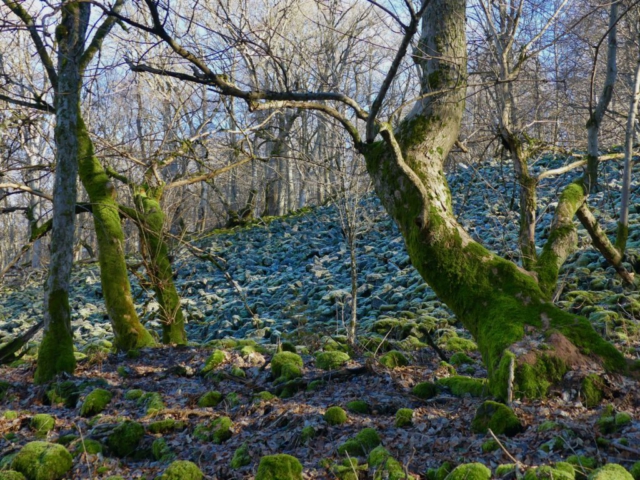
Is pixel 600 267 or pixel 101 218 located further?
pixel 600 267

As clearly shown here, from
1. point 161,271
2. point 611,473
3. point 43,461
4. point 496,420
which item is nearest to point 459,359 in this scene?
point 496,420

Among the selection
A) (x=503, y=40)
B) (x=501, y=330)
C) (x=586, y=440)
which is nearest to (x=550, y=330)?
(x=501, y=330)

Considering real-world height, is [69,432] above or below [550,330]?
below

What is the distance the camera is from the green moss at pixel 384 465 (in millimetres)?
2887

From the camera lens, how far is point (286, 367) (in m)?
5.04

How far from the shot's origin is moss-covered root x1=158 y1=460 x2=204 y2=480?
10.2 ft

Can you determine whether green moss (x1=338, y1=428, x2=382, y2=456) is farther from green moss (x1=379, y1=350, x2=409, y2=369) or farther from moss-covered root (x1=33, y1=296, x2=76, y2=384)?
moss-covered root (x1=33, y1=296, x2=76, y2=384)

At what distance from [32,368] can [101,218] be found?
190cm

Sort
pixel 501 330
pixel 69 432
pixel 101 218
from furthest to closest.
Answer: pixel 101 218 < pixel 69 432 < pixel 501 330

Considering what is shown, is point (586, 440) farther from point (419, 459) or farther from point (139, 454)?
point (139, 454)

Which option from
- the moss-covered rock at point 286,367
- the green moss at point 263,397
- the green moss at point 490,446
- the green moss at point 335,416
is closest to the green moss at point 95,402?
the green moss at point 263,397

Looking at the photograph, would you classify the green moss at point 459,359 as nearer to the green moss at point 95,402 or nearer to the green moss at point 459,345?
the green moss at point 459,345

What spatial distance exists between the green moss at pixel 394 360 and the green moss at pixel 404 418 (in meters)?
1.30

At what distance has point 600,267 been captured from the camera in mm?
8820
